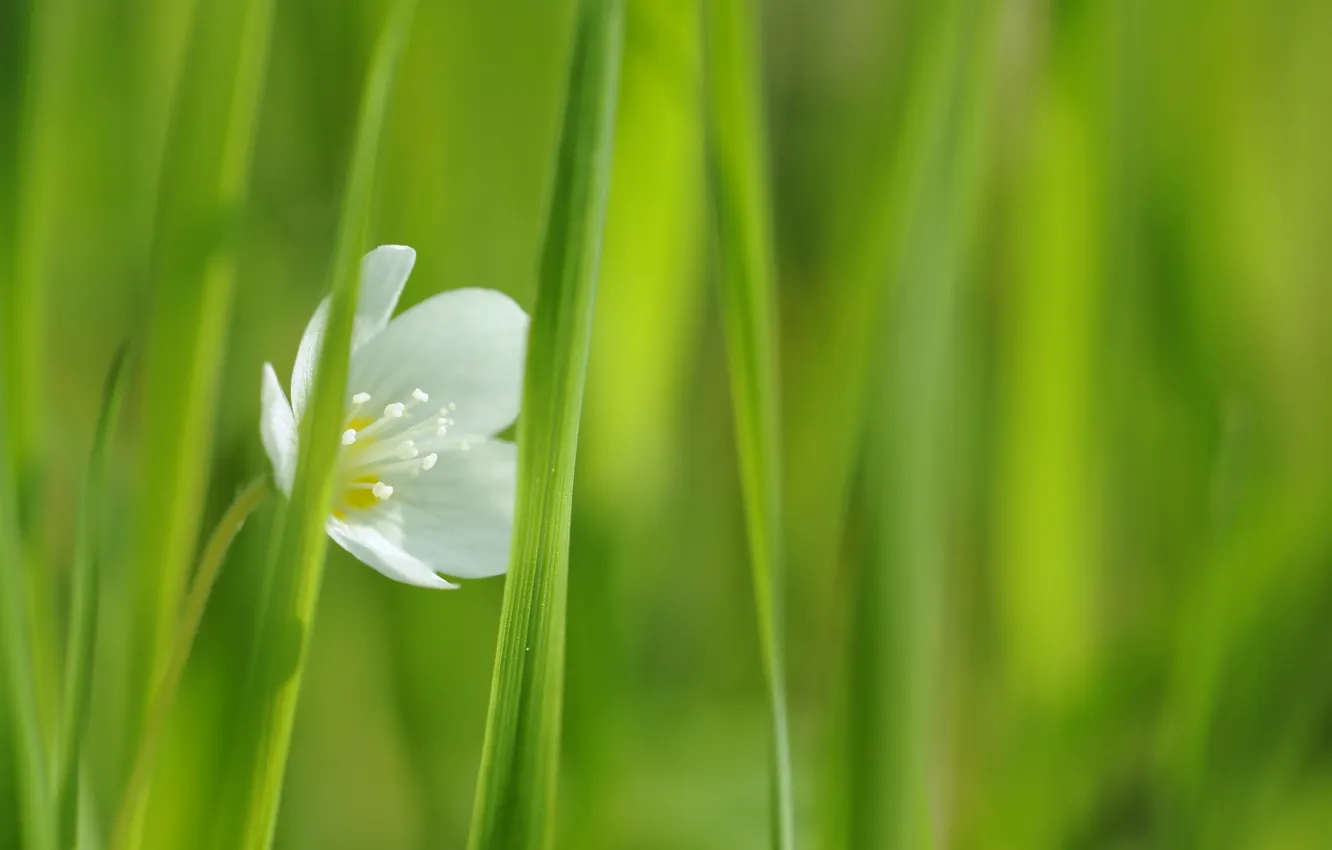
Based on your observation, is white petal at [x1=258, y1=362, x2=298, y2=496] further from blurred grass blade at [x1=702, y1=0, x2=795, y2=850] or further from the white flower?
blurred grass blade at [x1=702, y1=0, x2=795, y2=850]

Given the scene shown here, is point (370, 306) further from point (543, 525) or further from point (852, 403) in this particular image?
point (852, 403)

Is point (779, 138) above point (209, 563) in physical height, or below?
above

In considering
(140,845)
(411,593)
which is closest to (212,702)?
(140,845)

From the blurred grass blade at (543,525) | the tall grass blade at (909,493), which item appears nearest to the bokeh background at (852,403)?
the tall grass blade at (909,493)

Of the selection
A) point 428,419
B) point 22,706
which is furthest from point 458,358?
point 22,706

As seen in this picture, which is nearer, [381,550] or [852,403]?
[381,550]

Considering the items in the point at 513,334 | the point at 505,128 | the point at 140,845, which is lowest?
the point at 140,845

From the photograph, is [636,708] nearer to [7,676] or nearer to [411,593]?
[411,593]
